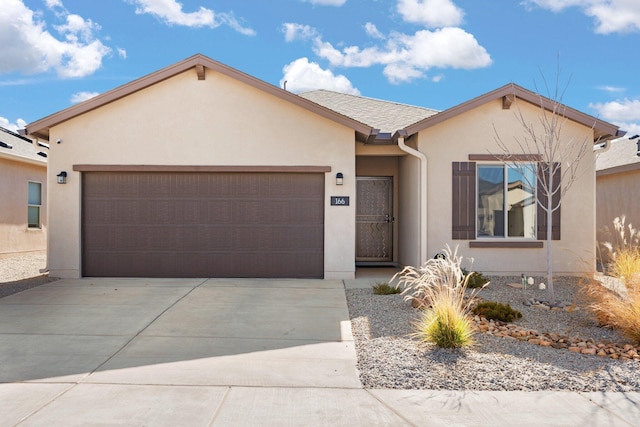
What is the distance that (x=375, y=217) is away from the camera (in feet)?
43.4

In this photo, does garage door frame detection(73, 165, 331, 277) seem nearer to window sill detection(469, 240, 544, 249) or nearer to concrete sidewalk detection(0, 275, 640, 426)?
concrete sidewalk detection(0, 275, 640, 426)

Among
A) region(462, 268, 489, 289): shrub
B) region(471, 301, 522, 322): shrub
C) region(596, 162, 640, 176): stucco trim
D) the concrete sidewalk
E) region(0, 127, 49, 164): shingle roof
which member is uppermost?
region(0, 127, 49, 164): shingle roof

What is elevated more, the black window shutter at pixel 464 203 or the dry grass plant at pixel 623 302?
the black window shutter at pixel 464 203

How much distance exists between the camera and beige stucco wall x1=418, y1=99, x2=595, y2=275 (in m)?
10.8

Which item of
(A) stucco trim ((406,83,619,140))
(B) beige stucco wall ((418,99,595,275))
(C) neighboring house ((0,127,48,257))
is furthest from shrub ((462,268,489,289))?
(C) neighboring house ((0,127,48,257))

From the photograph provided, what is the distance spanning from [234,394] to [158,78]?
7963 millimetres

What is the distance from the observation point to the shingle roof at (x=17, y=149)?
1430cm

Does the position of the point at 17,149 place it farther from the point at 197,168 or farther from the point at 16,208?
the point at 197,168

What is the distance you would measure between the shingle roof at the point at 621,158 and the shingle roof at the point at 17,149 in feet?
55.5

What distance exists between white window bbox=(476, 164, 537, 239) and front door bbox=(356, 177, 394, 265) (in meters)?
2.83

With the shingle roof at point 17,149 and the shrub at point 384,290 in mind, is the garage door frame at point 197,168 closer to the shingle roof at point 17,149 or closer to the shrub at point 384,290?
the shrub at point 384,290

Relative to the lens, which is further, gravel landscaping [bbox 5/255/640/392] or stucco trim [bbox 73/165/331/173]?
stucco trim [bbox 73/165/331/173]

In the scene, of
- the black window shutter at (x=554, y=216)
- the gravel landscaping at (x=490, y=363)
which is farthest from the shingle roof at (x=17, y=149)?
the black window shutter at (x=554, y=216)

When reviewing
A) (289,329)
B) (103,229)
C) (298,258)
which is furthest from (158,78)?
(289,329)
